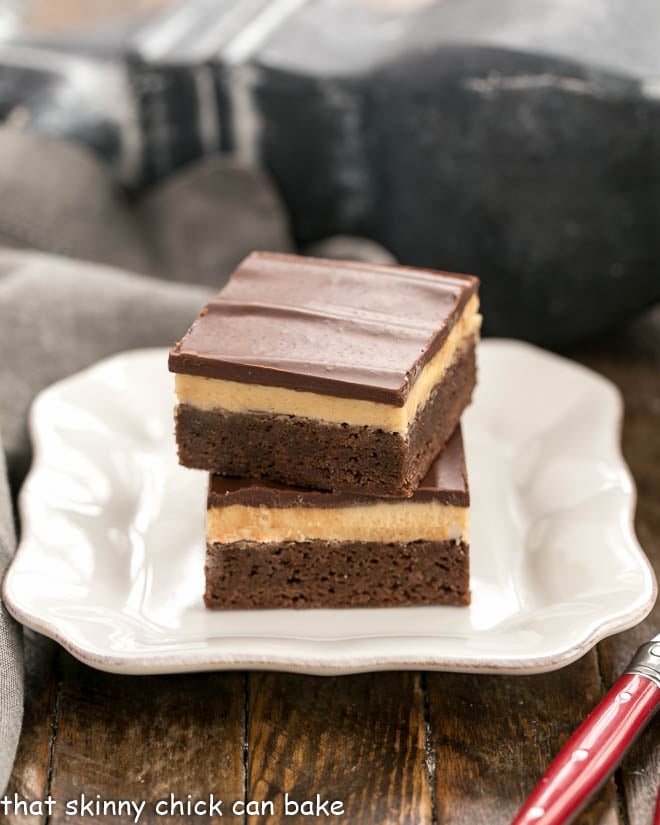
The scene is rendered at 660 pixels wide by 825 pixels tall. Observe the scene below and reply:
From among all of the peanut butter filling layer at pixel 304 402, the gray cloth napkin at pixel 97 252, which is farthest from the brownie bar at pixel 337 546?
the gray cloth napkin at pixel 97 252

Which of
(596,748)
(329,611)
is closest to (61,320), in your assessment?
(329,611)

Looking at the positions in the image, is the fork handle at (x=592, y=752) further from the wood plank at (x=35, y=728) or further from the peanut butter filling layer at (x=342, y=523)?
the wood plank at (x=35, y=728)

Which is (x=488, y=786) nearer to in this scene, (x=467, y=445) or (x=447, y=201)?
(x=467, y=445)

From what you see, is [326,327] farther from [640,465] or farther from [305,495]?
[640,465]

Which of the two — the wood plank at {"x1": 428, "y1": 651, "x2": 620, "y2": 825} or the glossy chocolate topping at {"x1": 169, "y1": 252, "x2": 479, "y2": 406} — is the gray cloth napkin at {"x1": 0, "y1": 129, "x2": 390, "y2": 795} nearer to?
the glossy chocolate topping at {"x1": 169, "y1": 252, "x2": 479, "y2": 406}

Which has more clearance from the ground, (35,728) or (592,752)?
(592,752)

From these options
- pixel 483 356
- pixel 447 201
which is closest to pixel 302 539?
pixel 483 356

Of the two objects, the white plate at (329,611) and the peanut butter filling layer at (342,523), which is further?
the peanut butter filling layer at (342,523)
